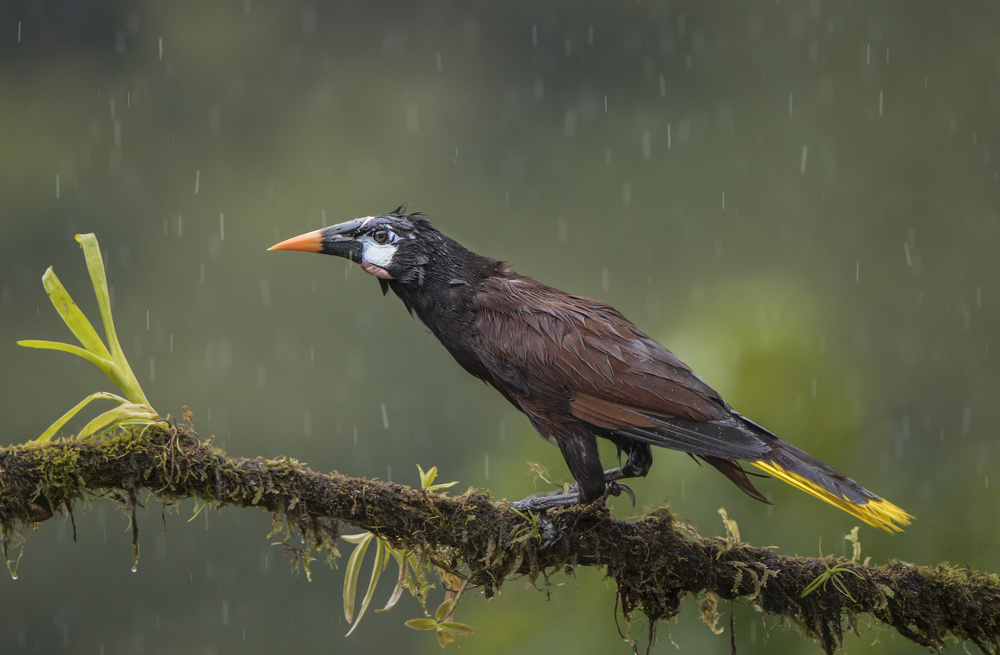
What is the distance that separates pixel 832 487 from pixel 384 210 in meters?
8.60

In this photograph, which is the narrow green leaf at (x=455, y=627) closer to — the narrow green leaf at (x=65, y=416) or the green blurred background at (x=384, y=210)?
the narrow green leaf at (x=65, y=416)

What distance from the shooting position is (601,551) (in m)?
1.96

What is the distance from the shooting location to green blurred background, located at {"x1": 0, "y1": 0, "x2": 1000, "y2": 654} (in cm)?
984

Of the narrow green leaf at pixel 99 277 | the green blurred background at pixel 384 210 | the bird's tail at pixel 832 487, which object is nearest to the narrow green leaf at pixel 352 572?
the narrow green leaf at pixel 99 277

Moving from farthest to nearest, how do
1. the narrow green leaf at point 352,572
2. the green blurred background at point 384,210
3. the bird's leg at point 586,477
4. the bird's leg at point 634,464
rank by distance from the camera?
the green blurred background at point 384,210, the bird's leg at point 634,464, the narrow green leaf at point 352,572, the bird's leg at point 586,477

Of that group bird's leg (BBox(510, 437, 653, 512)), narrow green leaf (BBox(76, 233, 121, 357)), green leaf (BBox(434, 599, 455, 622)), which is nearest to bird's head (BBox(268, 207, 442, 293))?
narrow green leaf (BBox(76, 233, 121, 357))

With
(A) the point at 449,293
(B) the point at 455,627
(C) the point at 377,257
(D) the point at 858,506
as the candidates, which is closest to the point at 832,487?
(D) the point at 858,506

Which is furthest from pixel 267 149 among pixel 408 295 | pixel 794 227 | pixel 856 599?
pixel 856 599

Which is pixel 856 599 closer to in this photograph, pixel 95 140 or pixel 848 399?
pixel 848 399

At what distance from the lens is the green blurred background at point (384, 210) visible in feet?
32.3

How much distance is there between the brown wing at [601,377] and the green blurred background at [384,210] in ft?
19.3

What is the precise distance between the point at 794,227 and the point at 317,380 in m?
6.78

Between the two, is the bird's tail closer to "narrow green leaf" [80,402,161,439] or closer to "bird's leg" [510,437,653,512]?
"bird's leg" [510,437,653,512]

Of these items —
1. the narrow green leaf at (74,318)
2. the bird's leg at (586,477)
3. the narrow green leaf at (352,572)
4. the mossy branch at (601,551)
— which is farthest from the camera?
the narrow green leaf at (352,572)
